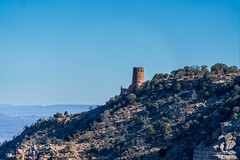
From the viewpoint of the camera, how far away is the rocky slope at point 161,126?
3745 centimetres

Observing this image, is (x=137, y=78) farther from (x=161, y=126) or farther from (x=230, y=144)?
(x=230, y=144)

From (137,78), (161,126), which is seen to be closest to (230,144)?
(161,126)

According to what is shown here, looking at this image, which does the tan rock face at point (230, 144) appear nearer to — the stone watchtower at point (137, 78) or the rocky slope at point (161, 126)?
the rocky slope at point (161, 126)

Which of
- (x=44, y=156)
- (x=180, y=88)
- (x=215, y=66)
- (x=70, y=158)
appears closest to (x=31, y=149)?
(x=44, y=156)

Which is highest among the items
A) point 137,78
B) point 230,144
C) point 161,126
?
point 137,78

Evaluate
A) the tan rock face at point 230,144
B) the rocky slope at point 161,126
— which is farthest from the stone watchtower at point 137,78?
the tan rock face at point 230,144

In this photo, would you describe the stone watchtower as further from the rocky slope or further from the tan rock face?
the tan rock face

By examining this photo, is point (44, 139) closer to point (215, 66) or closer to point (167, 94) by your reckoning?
point (167, 94)

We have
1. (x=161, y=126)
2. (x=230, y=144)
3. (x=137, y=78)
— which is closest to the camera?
(x=230, y=144)

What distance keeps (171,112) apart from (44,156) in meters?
15.6

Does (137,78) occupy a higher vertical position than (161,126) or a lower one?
higher

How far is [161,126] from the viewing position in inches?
1800

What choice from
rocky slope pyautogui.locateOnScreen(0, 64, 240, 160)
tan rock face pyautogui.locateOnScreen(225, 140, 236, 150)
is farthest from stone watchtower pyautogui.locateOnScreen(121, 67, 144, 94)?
tan rock face pyautogui.locateOnScreen(225, 140, 236, 150)

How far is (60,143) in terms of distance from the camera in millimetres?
51781
